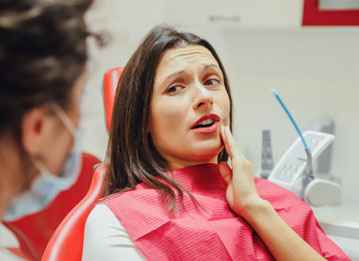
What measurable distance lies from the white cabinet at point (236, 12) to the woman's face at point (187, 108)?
83 cm

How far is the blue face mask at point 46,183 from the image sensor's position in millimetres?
379

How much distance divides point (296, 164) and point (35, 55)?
1.23m

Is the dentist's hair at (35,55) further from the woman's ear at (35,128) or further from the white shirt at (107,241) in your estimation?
the white shirt at (107,241)

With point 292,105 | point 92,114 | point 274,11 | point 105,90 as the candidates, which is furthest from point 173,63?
point 292,105

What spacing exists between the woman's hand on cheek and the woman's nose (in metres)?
0.09

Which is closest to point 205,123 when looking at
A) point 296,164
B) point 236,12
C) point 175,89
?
point 175,89

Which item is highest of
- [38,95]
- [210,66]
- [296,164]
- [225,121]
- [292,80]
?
[38,95]

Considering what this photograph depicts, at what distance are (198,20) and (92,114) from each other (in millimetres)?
1656

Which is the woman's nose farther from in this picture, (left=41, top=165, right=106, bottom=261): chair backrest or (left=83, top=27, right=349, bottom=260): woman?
(left=41, top=165, right=106, bottom=261): chair backrest

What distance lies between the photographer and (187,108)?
3.52 feet

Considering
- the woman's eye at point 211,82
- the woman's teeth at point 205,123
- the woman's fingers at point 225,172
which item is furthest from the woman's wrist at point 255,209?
the woman's eye at point 211,82

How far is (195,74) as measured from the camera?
3.66 feet

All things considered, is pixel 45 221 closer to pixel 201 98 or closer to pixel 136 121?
pixel 136 121

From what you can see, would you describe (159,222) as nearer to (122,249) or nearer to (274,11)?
(122,249)
